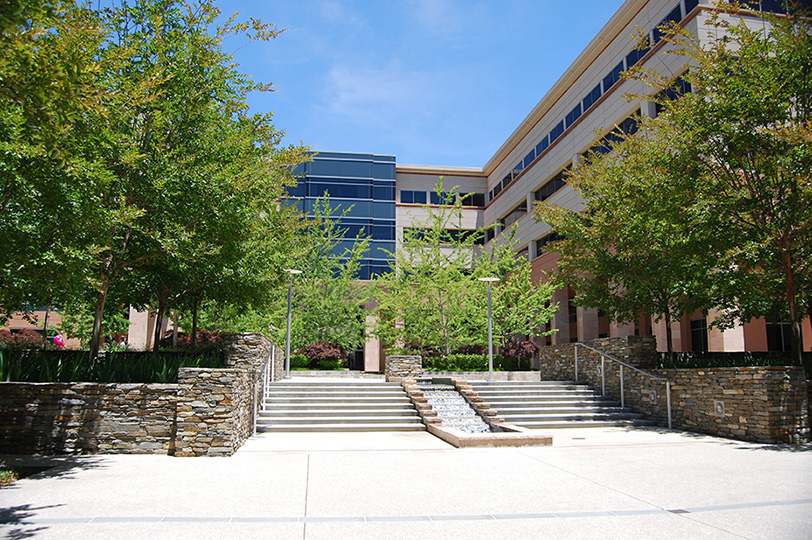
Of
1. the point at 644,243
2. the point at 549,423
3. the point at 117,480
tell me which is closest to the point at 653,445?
the point at 549,423

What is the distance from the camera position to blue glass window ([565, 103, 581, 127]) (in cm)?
3421

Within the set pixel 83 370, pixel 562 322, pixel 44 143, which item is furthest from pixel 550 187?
pixel 44 143

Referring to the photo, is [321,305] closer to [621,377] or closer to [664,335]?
[664,335]

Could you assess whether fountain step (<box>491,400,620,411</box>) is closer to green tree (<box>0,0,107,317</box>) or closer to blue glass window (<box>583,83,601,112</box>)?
green tree (<box>0,0,107,317</box>)

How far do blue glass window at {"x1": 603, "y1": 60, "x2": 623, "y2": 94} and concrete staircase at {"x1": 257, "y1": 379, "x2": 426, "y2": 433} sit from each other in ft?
70.9

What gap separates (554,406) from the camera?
16.7 meters

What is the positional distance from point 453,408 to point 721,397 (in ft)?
22.5

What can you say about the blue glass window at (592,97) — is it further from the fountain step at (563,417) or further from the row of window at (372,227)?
the fountain step at (563,417)

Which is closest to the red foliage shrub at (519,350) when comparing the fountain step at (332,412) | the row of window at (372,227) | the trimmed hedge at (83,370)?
the fountain step at (332,412)

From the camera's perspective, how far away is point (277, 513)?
20.9 feet

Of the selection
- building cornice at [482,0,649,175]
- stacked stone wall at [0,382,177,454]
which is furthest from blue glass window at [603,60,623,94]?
stacked stone wall at [0,382,177,454]

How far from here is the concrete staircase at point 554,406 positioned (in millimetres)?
15486

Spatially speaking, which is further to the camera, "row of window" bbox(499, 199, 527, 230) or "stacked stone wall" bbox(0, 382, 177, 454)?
"row of window" bbox(499, 199, 527, 230)

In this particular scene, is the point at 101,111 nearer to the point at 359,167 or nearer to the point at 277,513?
the point at 277,513
